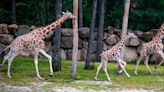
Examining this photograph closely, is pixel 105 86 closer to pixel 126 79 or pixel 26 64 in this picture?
pixel 126 79

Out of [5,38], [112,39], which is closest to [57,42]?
[112,39]

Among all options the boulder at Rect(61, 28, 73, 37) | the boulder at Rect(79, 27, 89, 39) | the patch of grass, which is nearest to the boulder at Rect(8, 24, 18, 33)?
the boulder at Rect(61, 28, 73, 37)

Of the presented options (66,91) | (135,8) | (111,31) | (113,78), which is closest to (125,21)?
(113,78)

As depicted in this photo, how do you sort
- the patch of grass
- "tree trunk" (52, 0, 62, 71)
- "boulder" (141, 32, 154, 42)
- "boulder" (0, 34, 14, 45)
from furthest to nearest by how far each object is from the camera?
"boulder" (0, 34, 14, 45), "boulder" (141, 32, 154, 42), "tree trunk" (52, 0, 62, 71), the patch of grass

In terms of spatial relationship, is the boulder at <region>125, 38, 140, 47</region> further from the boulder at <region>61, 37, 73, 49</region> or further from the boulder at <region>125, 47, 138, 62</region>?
the boulder at <region>61, 37, 73, 49</region>

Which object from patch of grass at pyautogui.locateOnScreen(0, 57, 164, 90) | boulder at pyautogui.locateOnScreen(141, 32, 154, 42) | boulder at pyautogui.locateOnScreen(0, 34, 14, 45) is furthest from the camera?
boulder at pyautogui.locateOnScreen(0, 34, 14, 45)

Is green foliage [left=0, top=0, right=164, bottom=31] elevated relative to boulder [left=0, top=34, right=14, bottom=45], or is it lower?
elevated

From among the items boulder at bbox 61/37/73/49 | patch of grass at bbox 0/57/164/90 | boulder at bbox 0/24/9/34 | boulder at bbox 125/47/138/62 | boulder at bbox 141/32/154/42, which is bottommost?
boulder at bbox 125/47/138/62

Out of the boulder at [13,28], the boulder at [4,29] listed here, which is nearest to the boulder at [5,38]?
the boulder at [4,29]

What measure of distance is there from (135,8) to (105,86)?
1331cm

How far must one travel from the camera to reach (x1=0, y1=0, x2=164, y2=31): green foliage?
27016 mm

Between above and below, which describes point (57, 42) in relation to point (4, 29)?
above

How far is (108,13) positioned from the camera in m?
28.5

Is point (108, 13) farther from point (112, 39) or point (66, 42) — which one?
point (66, 42)
